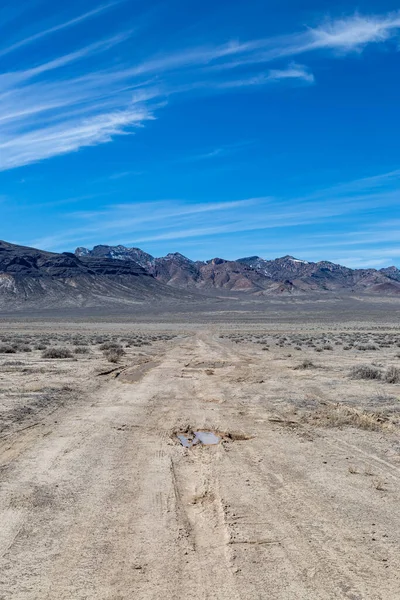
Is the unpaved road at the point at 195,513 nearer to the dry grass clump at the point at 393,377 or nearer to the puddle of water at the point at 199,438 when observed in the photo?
the puddle of water at the point at 199,438

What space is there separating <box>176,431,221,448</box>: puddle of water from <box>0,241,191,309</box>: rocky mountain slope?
472ft

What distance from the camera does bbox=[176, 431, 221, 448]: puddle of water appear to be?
A: 1007cm

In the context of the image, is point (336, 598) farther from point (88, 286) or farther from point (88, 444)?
point (88, 286)

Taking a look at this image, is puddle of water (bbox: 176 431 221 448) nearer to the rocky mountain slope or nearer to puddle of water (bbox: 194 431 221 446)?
puddle of water (bbox: 194 431 221 446)

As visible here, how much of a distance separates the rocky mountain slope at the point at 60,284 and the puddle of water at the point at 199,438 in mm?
143836

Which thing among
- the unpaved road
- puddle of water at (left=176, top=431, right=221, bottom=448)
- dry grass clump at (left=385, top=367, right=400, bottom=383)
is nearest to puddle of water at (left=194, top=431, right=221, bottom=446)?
puddle of water at (left=176, top=431, right=221, bottom=448)

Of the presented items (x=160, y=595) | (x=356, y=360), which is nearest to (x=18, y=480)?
(x=160, y=595)

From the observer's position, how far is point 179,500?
6.77 metres

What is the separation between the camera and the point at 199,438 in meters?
10.5

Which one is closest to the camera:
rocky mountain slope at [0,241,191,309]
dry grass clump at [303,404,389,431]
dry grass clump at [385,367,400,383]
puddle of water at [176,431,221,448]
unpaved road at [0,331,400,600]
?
unpaved road at [0,331,400,600]

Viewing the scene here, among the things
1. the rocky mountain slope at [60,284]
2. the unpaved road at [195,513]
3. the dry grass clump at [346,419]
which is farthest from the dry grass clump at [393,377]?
the rocky mountain slope at [60,284]

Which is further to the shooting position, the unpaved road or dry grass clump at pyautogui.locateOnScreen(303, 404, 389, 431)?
dry grass clump at pyautogui.locateOnScreen(303, 404, 389, 431)

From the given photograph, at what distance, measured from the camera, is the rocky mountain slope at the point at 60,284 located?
516 ft

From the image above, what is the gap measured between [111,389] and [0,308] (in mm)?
137930
